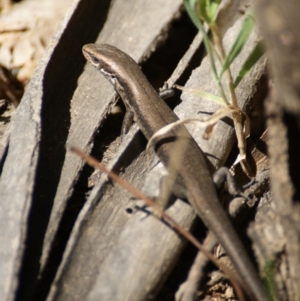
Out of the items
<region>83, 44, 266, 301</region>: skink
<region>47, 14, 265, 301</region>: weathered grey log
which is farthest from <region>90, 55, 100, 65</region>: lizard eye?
<region>47, 14, 265, 301</region>: weathered grey log

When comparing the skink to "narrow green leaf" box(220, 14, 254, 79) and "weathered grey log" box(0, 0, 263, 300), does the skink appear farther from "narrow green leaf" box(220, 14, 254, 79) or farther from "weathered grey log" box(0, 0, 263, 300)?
"narrow green leaf" box(220, 14, 254, 79)

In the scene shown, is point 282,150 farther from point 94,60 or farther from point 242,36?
point 94,60

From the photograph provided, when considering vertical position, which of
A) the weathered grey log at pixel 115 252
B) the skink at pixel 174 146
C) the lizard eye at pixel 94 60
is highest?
the lizard eye at pixel 94 60

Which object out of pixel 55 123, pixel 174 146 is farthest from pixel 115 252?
pixel 55 123

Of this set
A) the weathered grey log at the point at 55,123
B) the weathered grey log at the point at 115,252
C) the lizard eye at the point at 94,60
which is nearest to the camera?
the weathered grey log at the point at 115,252

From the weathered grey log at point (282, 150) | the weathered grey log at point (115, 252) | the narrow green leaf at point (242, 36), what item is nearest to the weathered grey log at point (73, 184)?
the weathered grey log at point (115, 252)

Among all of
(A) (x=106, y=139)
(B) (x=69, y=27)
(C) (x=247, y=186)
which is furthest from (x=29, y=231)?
(B) (x=69, y=27)

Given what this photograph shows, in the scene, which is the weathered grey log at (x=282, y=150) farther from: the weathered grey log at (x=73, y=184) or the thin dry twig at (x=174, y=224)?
the weathered grey log at (x=73, y=184)
